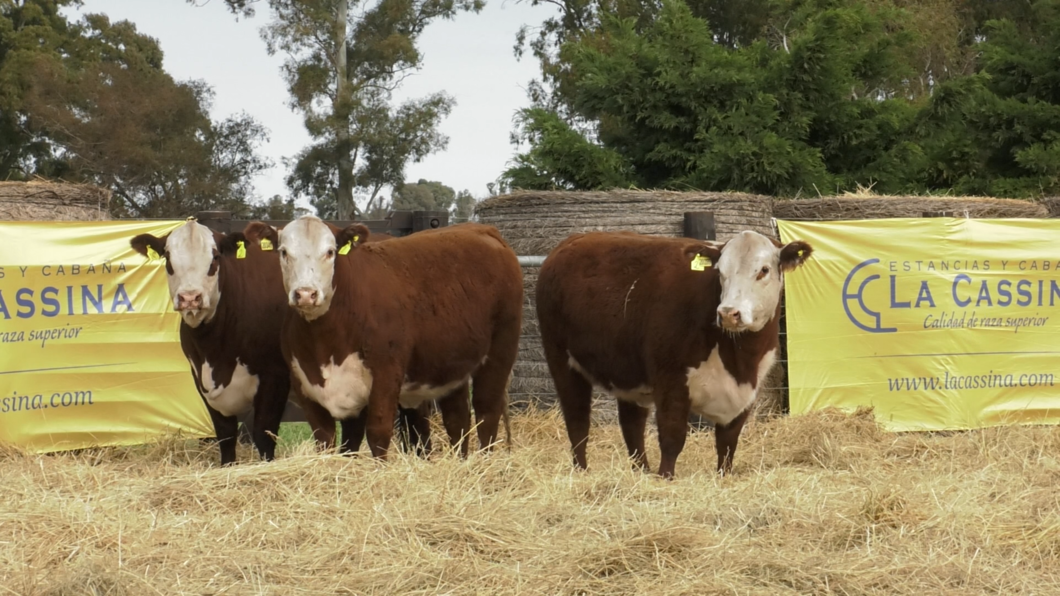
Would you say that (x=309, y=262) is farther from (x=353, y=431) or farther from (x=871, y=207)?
(x=871, y=207)

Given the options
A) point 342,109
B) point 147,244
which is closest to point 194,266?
point 147,244

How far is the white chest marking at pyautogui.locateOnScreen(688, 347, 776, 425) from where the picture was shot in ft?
21.4

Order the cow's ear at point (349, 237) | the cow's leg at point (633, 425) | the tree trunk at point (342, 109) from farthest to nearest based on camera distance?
1. the tree trunk at point (342, 109)
2. the cow's leg at point (633, 425)
3. the cow's ear at point (349, 237)

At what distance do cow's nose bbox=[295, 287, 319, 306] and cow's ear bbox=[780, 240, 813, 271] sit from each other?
97.1 inches

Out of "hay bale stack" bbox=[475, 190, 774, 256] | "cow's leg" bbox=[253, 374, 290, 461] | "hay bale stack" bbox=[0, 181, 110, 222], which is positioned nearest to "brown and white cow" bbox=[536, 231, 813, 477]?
"hay bale stack" bbox=[475, 190, 774, 256]

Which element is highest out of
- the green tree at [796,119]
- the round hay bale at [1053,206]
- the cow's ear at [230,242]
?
the green tree at [796,119]

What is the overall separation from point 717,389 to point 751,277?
0.64 meters

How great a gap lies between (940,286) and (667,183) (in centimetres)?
632

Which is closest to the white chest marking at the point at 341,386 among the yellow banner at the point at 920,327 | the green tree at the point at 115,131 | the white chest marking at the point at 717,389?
the white chest marking at the point at 717,389

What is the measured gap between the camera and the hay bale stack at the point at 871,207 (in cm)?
938

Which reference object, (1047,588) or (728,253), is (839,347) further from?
(1047,588)

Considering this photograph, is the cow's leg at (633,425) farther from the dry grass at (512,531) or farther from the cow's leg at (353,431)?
the cow's leg at (353,431)

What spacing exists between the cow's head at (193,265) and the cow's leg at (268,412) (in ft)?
1.73

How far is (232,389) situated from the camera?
6.97m
